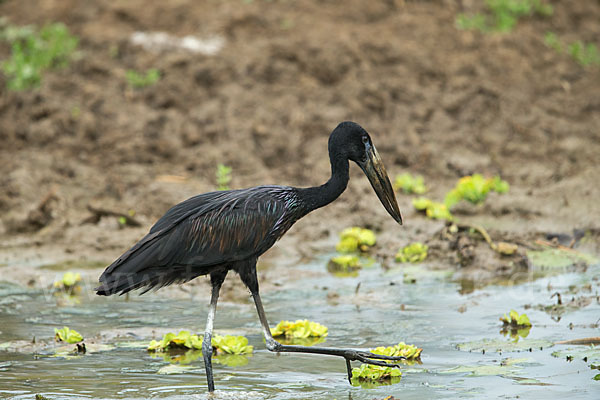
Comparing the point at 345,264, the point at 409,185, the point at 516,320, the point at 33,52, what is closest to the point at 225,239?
the point at 516,320

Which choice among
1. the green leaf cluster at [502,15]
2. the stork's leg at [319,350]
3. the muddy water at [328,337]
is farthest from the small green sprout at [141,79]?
the stork's leg at [319,350]

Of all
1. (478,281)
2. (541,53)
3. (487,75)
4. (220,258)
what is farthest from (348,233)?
Result: (541,53)

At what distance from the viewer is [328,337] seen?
6582mm

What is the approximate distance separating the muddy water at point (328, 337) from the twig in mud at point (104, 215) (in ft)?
5.50

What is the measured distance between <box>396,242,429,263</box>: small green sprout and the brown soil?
14 cm

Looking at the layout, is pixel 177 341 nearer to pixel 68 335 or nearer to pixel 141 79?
pixel 68 335

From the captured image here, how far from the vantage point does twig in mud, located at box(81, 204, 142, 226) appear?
956 cm

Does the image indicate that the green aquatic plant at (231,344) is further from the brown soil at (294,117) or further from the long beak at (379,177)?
the brown soil at (294,117)

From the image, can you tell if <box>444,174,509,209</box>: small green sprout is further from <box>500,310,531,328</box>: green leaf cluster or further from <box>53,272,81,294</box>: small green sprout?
<box>53,272,81,294</box>: small green sprout

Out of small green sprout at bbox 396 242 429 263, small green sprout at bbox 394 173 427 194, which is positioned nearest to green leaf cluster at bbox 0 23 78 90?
small green sprout at bbox 394 173 427 194

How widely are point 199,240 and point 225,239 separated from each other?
17 centimetres

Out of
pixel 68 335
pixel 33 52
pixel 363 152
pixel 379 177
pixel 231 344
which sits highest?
pixel 33 52

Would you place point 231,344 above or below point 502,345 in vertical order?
above

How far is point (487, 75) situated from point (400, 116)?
1.51m
